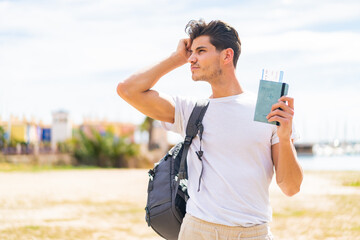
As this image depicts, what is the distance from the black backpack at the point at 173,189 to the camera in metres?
2.65

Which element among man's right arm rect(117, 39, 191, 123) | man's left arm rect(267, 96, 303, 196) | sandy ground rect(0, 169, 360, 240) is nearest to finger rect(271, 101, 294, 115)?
man's left arm rect(267, 96, 303, 196)

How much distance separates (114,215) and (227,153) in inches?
345

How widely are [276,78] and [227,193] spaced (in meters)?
0.66

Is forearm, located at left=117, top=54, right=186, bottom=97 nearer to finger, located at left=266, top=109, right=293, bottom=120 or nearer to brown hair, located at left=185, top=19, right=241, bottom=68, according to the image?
brown hair, located at left=185, top=19, right=241, bottom=68

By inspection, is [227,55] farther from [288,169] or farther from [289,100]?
[288,169]

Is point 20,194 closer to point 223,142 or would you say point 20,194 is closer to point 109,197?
point 109,197

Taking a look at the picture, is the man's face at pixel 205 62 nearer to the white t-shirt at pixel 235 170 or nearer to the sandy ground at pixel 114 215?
the white t-shirt at pixel 235 170

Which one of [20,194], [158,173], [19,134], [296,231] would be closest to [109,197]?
[20,194]

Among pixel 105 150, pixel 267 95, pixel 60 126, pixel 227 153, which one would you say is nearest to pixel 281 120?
pixel 267 95

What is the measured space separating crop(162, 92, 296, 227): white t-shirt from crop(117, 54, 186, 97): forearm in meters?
0.46

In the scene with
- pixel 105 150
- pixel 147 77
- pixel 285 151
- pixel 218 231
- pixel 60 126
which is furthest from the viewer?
pixel 60 126

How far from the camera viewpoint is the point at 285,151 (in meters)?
2.34

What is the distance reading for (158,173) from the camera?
9.18 feet

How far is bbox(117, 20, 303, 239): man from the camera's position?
8.05 feet
